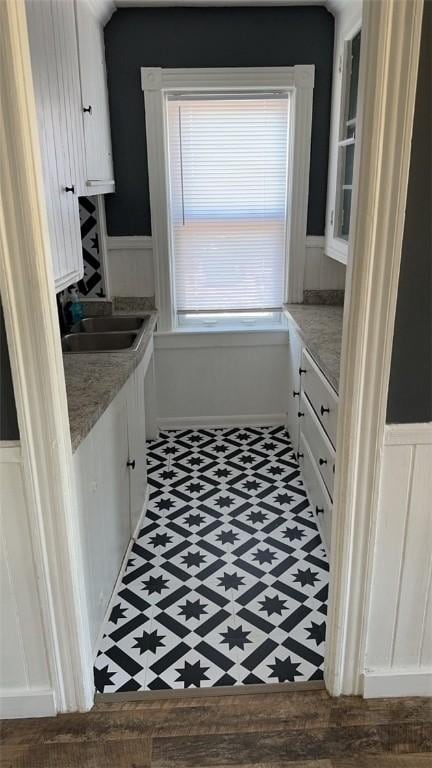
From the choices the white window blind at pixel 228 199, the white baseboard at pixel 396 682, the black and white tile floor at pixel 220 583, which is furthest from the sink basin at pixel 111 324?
the white baseboard at pixel 396 682

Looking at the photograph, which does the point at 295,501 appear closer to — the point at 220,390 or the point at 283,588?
the point at 283,588

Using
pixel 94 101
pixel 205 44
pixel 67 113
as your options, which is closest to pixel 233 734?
pixel 67 113

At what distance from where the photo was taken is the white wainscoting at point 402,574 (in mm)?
1560

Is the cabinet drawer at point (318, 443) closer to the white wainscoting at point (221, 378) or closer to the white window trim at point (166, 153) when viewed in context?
the white wainscoting at point (221, 378)

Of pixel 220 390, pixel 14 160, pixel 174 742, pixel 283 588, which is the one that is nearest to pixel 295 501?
pixel 283 588

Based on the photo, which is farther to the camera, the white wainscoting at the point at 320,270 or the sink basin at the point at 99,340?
the white wainscoting at the point at 320,270

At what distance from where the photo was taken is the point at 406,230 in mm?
1375

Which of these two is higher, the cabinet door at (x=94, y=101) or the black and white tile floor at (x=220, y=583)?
the cabinet door at (x=94, y=101)

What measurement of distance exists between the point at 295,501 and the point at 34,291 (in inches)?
81.3

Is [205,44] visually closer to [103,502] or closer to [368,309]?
[368,309]

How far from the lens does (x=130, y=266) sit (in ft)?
12.0

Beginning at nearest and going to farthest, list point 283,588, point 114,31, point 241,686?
point 241,686
point 283,588
point 114,31

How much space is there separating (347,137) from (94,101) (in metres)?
1.41

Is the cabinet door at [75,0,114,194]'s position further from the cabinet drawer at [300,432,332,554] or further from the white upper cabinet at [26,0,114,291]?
the cabinet drawer at [300,432,332,554]
